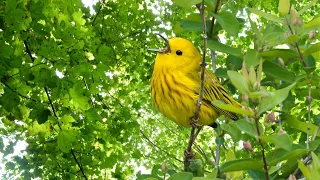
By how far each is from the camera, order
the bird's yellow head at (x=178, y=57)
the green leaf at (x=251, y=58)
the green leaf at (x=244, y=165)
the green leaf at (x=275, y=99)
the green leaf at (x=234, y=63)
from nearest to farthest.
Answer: the green leaf at (x=275, y=99)
the green leaf at (x=244, y=165)
the green leaf at (x=251, y=58)
the green leaf at (x=234, y=63)
the bird's yellow head at (x=178, y=57)

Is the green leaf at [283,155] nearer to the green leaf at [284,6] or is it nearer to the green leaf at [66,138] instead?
the green leaf at [284,6]

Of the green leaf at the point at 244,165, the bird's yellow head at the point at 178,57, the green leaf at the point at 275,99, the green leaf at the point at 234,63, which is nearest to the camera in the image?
the green leaf at the point at 275,99

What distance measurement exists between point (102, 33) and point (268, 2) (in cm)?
157

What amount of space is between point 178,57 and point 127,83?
11.5 feet

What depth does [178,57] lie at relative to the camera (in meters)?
2.60

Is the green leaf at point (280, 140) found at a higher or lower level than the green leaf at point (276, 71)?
lower

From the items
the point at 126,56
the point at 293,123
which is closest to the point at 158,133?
the point at 126,56

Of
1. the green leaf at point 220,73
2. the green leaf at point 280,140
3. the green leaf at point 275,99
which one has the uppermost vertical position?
the green leaf at point 220,73

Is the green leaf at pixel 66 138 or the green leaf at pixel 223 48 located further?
the green leaf at pixel 66 138

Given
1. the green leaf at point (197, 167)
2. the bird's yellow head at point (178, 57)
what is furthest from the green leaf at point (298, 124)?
the bird's yellow head at point (178, 57)

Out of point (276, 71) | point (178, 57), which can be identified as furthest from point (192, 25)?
point (178, 57)

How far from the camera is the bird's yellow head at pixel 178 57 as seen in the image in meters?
2.58

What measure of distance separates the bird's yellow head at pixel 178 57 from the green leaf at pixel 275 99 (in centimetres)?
154

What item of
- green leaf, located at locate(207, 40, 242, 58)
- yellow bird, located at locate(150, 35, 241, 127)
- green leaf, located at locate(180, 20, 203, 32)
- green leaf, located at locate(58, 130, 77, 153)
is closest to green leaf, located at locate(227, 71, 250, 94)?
green leaf, located at locate(207, 40, 242, 58)
